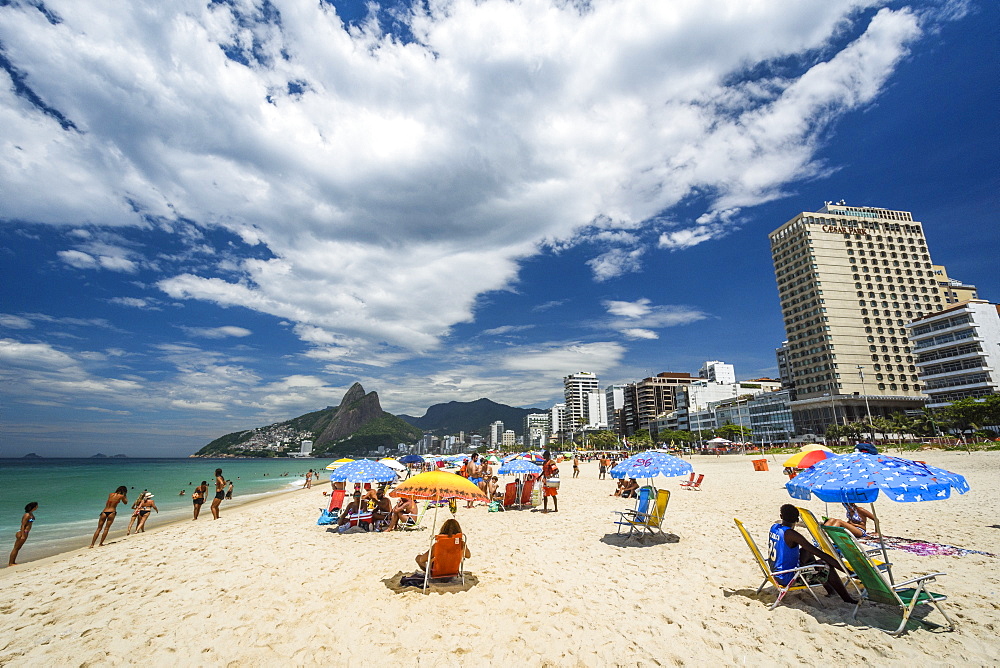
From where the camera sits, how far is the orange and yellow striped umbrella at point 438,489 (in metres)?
6.43

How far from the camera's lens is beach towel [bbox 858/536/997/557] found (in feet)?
23.8

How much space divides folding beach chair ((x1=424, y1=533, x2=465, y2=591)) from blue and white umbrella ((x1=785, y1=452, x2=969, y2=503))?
4698mm

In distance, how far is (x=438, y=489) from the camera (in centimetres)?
646

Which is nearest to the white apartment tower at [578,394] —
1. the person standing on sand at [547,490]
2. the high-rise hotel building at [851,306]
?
the high-rise hotel building at [851,306]

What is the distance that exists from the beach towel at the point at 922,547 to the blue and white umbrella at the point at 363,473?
10216 millimetres

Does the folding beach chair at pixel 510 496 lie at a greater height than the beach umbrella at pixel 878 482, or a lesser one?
lesser

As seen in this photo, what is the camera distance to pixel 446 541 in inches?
265

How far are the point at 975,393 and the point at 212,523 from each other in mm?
83488

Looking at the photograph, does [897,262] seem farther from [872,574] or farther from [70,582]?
[70,582]

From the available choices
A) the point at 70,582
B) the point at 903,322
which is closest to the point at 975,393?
the point at 903,322

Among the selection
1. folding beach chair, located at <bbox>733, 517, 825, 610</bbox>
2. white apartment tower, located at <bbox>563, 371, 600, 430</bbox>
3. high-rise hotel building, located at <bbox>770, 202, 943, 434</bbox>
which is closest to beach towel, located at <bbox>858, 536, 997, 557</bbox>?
folding beach chair, located at <bbox>733, 517, 825, 610</bbox>

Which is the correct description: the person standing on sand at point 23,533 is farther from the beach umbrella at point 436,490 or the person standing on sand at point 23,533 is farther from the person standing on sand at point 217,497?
the beach umbrella at point 436,490

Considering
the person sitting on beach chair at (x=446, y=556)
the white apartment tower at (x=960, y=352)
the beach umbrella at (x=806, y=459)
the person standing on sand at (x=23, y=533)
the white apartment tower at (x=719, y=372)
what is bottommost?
the person standing on sand at (x=23, y=533)

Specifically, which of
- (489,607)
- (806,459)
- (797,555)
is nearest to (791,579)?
(797,555)
